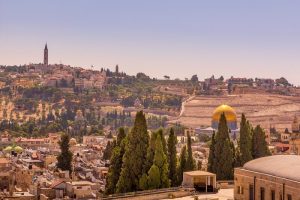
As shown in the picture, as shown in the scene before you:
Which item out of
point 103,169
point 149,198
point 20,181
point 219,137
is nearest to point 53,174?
point 20,181

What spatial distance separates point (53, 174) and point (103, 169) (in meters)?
8.48

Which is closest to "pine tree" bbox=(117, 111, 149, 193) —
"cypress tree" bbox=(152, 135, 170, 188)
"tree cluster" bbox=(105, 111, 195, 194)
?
"tree cluster" bbox=(105, 111, 195, 194)

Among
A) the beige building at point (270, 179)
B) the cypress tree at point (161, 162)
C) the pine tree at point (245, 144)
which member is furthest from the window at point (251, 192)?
the pine tree at point (245, 144)

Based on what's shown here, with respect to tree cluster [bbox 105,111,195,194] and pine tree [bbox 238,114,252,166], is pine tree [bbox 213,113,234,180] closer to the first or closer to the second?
pine tree [bbox 238,114,252,166]

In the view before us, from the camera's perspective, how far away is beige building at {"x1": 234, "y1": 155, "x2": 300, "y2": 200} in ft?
82.9

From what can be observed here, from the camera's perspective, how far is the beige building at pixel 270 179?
2527 cm

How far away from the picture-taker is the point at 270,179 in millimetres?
26500

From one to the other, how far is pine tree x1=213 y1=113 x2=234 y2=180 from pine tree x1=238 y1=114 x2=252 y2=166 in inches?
20.1

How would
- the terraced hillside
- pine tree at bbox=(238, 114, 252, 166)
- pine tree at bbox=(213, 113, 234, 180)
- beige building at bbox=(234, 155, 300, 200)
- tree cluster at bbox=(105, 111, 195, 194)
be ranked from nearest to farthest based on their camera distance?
1. beige building at bbox=(234, 155, 300, 200)
2. tree cluster at bbox=(105, 111, 195, 194)
3. pine tree at bbox=(213, 113, 234, 180)
4. pine tree at bbox=(238, 114, 252, 166)
5. the terraced hillside

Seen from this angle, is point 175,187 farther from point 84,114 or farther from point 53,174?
point 84,114

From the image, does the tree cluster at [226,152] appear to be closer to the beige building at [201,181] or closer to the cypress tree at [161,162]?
the beige building at [201,181]

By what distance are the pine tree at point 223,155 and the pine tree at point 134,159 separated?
4.97m

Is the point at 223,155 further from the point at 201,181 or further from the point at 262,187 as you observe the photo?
the point at 262,187

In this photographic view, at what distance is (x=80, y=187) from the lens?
41.8m
